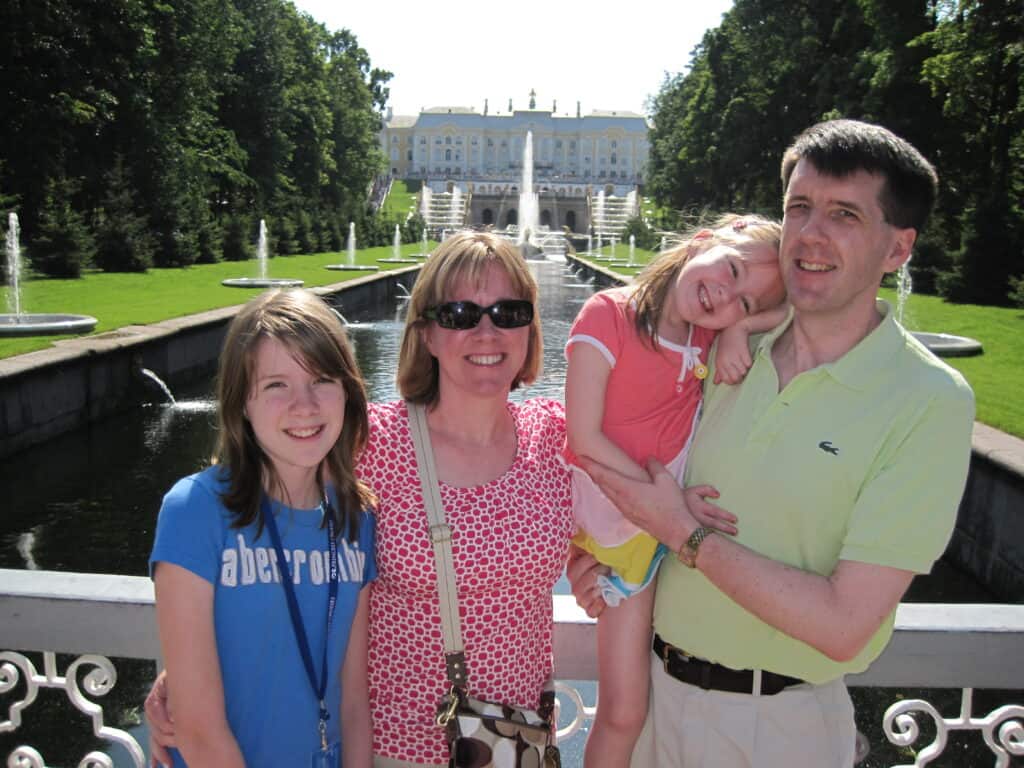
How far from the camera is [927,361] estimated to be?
1594mm

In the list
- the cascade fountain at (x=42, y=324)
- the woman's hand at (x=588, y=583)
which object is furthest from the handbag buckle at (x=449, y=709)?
the cascade fountain at (x=42, y=324)

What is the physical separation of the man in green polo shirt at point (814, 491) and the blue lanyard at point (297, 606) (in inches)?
22.0

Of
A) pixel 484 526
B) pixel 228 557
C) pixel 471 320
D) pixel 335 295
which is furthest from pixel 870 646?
Result: pixel 335 295

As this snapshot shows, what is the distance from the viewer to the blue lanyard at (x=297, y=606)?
160 cm

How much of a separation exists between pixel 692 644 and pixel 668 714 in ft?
0.54

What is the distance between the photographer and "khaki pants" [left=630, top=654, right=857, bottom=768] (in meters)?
1.71

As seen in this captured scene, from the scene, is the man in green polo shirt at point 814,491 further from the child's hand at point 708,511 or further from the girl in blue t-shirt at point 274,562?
the girl in blue t-shirt at point 274,562

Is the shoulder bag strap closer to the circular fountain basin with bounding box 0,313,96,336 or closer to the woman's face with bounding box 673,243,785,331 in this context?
the woman's face with bounding box 673,243,785,331

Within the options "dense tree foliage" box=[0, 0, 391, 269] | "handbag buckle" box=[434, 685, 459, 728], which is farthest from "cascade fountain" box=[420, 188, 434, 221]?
A: "handbag buckle" box=[434, 685, 459, 728]

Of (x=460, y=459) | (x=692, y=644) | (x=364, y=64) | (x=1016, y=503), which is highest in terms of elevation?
(x=364, y=64)

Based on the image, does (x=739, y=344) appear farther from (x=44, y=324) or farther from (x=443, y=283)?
(x=44, y=324)

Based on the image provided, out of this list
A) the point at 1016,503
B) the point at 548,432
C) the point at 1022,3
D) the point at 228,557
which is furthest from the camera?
the point at 1022,3

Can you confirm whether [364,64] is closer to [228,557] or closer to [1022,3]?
[1022,3]

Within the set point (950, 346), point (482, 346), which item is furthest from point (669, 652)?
point (950, 346)
